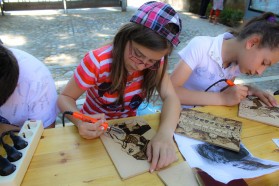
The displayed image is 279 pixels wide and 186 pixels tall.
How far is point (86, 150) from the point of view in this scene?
844mm

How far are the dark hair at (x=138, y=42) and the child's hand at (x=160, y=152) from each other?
0.33m

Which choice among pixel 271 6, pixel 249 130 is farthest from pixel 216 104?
pixel 271 6

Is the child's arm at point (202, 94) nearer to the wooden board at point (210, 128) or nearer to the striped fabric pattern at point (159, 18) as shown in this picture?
the wooden board at point (210, 128)

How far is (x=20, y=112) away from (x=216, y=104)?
0.85 meters

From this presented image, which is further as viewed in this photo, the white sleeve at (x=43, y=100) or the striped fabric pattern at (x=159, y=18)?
the white sleeve at (x=43, y=100)

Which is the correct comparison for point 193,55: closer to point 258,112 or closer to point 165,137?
point 258,112

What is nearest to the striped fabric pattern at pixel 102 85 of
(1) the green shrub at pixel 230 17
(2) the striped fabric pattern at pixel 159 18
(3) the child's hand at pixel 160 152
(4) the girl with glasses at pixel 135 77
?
(4) the girl with glasses at pixel 135 77

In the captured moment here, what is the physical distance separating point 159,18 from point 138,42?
0.12 metres

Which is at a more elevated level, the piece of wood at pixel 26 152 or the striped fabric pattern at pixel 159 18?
the striped fabric pattern at pixel 159 18

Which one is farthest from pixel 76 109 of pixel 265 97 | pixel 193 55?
pixel 265 97

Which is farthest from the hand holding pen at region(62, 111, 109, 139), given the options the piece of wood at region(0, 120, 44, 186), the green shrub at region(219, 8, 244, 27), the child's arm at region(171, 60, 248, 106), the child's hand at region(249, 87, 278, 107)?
the green shrub at region(219, 8, 244, 27)

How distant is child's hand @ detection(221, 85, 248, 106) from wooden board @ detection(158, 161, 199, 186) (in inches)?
19.6

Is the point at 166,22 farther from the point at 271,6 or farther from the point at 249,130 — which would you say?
the point at 271,6

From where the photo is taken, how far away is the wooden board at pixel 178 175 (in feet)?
2.42
